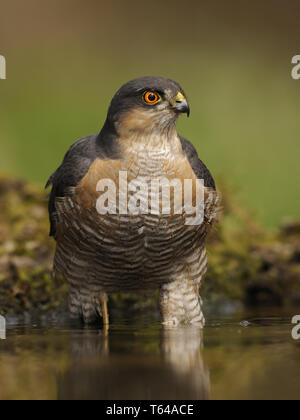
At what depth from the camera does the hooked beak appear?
443cm

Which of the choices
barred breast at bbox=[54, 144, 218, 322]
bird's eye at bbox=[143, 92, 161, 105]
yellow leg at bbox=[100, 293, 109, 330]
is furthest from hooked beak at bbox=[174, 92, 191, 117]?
yellow leg at bbox=[100, 293, 109, 330]

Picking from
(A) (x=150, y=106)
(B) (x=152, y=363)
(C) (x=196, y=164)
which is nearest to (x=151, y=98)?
(A) (x=150, y=106)

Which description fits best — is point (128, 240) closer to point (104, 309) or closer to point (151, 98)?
point (104, 309)

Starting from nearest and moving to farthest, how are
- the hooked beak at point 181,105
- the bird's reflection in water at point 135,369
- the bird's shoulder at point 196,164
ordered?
the bird's reflection in water at point 135,369
the hooked beak at point 181,105
the bird's shoulder at point 196,164

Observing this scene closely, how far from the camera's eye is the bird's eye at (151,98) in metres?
4.50

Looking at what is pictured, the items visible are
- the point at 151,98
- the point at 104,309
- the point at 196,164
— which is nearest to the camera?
the point at 151,98

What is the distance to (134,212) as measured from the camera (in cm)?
440

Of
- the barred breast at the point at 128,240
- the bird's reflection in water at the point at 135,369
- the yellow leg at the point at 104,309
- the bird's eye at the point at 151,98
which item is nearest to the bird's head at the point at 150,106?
the bird's eye at the point at 151,98

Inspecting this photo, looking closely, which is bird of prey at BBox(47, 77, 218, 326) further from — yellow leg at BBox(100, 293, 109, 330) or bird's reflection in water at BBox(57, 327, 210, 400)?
bird's reflection in water at BBox(57, 327, 210, 400)

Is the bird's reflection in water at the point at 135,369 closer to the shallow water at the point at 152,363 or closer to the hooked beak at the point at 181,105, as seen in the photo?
the shallow water at the point at 152,363

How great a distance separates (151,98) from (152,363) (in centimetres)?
209

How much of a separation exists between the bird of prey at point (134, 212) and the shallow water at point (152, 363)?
61 centimetres

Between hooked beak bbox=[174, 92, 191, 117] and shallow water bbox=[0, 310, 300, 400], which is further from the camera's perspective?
hooked beak bbox=[174, 92, 191, 117]
